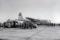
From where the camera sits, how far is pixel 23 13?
245 centimetres

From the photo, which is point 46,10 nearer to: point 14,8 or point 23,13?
point 23,13

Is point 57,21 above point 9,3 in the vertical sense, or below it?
below

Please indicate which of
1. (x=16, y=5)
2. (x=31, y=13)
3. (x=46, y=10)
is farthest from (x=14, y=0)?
(x=46, y=10)

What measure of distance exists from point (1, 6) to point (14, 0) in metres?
0.40

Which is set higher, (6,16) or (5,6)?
(5,6)

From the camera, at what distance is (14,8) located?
2.57 metres

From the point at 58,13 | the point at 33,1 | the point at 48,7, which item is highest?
the point at 33,1

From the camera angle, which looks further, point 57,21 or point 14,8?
point 14,8

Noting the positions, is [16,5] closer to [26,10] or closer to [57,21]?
[26,10]

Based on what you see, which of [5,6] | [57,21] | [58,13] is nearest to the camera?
[57,21]

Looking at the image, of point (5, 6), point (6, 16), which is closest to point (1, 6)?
point (5, 6)

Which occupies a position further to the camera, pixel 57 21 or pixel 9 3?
pixel 9 3

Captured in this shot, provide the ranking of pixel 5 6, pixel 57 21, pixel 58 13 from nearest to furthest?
pixel 57 21, pixel 58 13, pixel 5 6

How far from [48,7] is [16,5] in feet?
2.84
